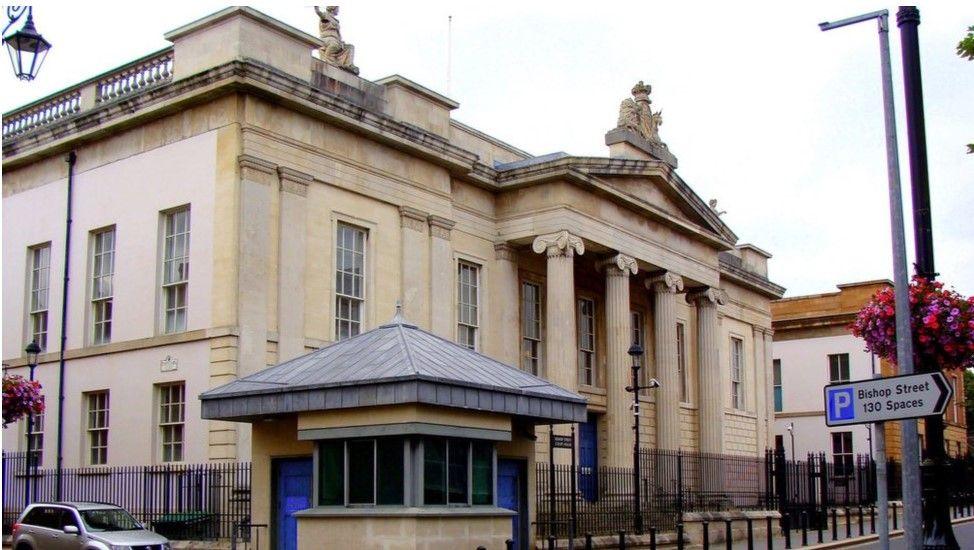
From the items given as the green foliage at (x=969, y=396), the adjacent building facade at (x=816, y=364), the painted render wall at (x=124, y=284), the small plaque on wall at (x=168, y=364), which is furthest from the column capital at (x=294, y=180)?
the green foliage at (x=969, y=396)

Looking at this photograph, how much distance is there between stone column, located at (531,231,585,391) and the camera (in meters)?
33.1

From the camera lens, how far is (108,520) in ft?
71.0

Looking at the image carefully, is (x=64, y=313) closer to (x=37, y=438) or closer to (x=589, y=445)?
(x=37, y=438)

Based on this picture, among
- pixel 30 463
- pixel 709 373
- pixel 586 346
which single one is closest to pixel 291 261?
pixel 30 463

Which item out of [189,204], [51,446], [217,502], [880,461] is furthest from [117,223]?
[880,461]

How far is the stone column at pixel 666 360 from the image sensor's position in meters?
37.8

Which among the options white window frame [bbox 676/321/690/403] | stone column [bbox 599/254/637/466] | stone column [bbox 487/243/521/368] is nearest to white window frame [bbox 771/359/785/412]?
white window frame [bbox 676/321/690/403]

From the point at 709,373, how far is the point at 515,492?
22508mm

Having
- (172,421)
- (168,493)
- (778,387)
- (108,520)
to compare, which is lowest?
(108,520)

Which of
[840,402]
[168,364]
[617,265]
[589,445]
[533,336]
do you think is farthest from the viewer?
[589,445]

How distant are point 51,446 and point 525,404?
1567 cm

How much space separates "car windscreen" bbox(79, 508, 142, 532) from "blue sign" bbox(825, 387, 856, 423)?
14.7 metres

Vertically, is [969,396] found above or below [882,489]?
above

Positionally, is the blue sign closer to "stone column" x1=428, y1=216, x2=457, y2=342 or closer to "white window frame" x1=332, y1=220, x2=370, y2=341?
"white window frame" x1=332, y1=220, x2=370, y2=341
